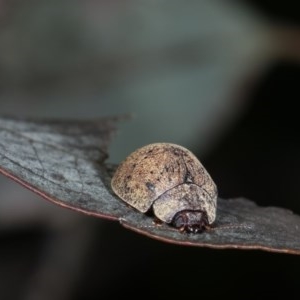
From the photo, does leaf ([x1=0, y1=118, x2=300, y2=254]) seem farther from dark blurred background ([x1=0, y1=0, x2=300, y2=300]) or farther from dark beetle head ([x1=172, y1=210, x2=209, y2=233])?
dark blurred background ([x1=0, y1=0, x2=300, y2=300])

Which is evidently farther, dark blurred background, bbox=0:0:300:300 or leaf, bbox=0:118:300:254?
dark blurred background, bbox=0:0:300:300

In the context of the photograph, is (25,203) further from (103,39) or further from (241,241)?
(241,241)

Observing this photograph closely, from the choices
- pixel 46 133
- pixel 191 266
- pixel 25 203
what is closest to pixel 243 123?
pixel 191 266

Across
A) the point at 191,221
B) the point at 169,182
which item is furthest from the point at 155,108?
the point at 191,221

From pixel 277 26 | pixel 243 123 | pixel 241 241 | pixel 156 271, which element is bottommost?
pixel 156 271

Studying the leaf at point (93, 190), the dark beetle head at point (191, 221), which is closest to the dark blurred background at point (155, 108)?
the leaf at point (93, 190)

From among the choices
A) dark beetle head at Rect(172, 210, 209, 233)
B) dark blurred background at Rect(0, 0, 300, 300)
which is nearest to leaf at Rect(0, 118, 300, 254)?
dark beetle head at Rect(172, 210, 209, 233)
